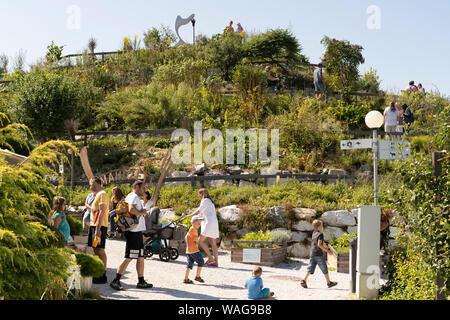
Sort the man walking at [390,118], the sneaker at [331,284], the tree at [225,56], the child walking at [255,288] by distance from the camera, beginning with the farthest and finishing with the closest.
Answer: the tree at [225,56] → the man walking at [390,118] → the sneaker at [331,284] → the child walking at [255,288]

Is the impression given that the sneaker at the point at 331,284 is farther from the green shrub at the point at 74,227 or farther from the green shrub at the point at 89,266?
the green shrub at the point at 74,227

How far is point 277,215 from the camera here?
12.6 m

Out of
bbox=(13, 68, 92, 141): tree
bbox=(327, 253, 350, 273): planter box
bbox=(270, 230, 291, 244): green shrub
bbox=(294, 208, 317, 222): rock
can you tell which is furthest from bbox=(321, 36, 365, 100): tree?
bbox=(327, 253, 350, 273): planter box

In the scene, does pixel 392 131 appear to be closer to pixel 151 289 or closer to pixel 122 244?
pixel 122 244

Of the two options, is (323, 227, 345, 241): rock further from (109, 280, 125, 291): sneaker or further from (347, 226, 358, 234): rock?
(109, 280, 125, 291): sneaker

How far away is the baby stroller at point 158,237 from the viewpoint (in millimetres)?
10906

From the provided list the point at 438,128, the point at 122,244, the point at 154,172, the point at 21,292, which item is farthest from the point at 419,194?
the point at 154,172

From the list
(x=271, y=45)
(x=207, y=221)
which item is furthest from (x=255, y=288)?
(x=271, y=45)

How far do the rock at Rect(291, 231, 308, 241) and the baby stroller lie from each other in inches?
106

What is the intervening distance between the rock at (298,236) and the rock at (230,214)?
127cm

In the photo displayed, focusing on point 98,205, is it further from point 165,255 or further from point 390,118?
point 390,118

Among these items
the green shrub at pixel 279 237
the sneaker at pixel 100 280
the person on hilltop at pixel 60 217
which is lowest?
the sneaker at pixel 100 280

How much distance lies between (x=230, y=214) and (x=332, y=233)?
7.59ft

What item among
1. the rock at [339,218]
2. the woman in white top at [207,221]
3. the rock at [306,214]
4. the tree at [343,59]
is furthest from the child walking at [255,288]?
the tree at [343,59]
